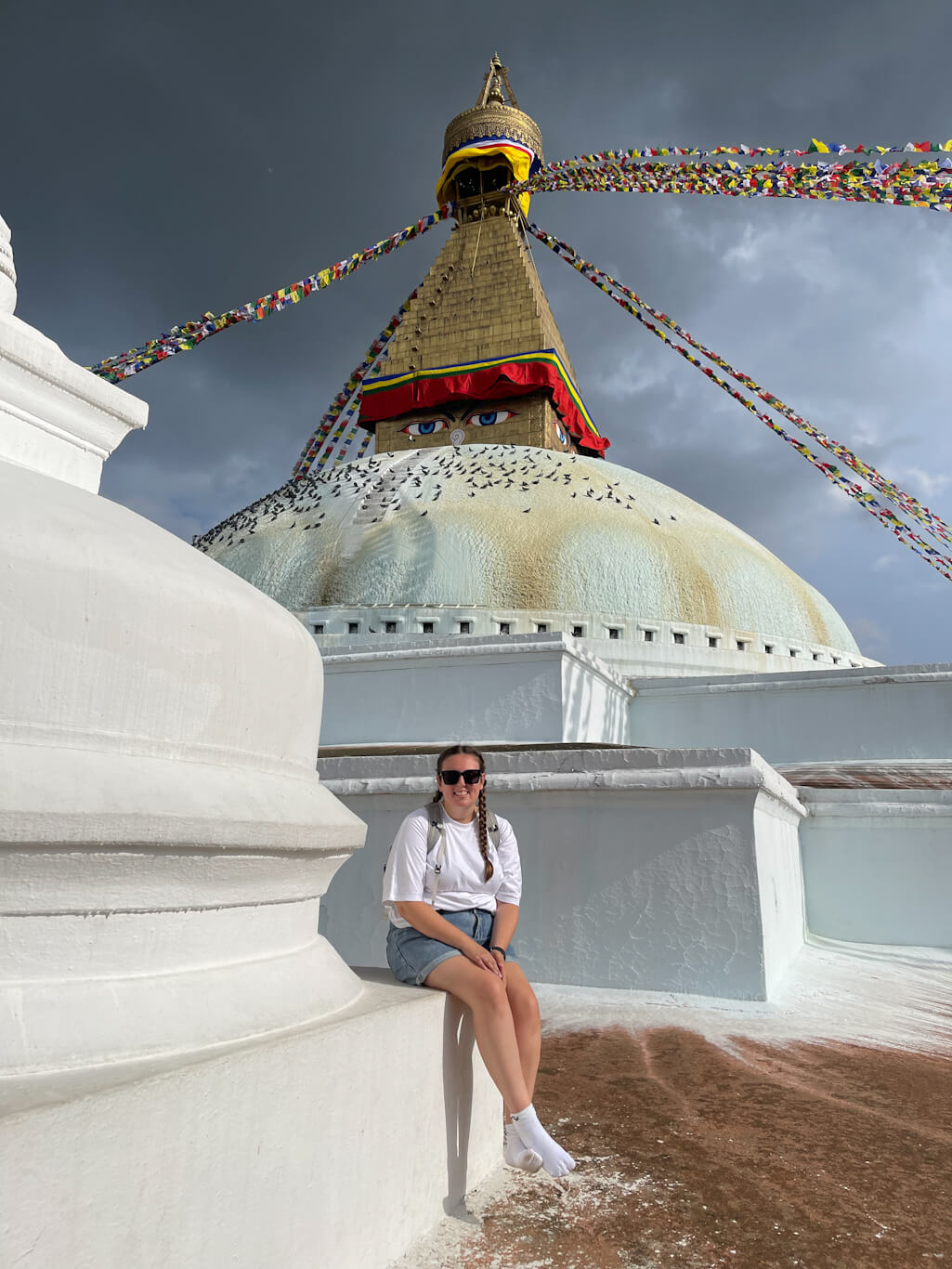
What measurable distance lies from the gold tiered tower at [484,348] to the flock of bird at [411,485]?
351 cm

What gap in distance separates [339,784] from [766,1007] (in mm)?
2424

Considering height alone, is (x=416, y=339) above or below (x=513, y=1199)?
above

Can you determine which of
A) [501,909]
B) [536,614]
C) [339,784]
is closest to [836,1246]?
[501,909]

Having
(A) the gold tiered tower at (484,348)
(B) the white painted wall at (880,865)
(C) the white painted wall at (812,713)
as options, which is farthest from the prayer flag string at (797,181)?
(B) the white painted wall at (880,865)

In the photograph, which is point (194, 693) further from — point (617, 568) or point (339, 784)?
point (617, 568)

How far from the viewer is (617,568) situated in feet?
30.8

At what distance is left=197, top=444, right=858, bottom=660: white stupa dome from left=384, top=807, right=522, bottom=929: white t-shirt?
6.82 meters

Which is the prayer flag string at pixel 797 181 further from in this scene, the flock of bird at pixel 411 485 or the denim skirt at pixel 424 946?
the denim skirt at pixel 424 946

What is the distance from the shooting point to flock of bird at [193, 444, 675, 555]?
414 inches

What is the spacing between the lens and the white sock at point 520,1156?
1.87 m

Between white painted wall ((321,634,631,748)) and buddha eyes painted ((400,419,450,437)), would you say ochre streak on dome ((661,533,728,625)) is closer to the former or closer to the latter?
white painted wall ((321,634,631,748))

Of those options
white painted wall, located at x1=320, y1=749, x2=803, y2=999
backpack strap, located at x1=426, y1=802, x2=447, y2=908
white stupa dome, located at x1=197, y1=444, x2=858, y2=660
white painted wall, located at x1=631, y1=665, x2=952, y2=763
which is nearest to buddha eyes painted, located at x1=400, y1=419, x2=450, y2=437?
white stupa dome, located at x1=197, y1=444, x2=858, y2=660

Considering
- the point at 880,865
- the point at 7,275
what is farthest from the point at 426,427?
the point at 7,275

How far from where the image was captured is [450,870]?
87.4 inches
